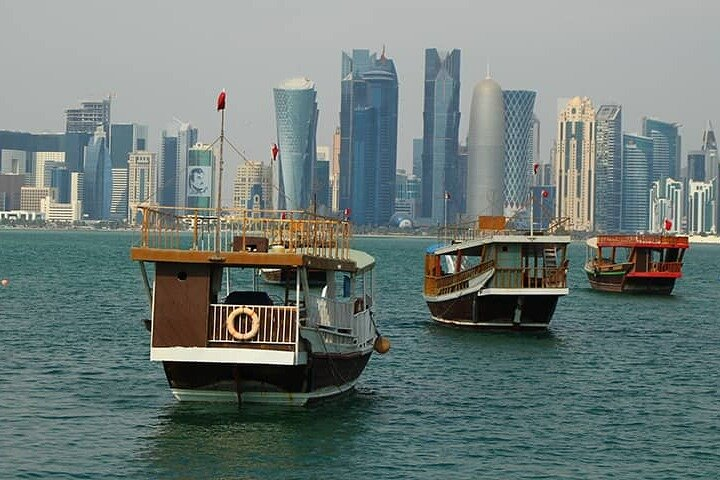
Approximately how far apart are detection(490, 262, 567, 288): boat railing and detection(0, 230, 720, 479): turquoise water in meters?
2.05

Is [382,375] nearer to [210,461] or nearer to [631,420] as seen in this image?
[631,420]

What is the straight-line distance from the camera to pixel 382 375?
43.6 meters

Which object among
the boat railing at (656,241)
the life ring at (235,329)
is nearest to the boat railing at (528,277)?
the life ring at (235,329)

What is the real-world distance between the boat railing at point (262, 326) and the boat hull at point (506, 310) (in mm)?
24576

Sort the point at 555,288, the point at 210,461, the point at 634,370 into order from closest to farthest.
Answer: the point at 210,461, the point at 634,370, the point at 555,288

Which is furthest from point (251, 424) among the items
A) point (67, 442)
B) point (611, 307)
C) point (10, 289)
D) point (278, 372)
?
point (10, 289)

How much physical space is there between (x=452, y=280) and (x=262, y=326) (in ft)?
90.5

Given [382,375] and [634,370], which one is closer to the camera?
[382,375]

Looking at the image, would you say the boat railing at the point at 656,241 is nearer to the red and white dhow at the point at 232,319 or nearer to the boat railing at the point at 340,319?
the boat railing at the point at 340,319

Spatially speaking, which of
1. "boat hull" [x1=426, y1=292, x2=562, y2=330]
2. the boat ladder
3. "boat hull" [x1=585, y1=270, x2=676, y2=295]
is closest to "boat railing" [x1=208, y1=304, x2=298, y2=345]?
"boat hull" [x1=426, y1=292, x2=562, y2=330]

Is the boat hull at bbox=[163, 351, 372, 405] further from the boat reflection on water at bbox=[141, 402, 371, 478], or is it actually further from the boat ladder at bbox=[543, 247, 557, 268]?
the boat ladder at bbox=[543, 247, 557, 268]

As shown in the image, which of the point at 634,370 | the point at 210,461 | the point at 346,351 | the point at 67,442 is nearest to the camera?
the point at 210,461

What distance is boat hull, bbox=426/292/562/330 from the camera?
5609 cm

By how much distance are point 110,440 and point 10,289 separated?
5541 cm
